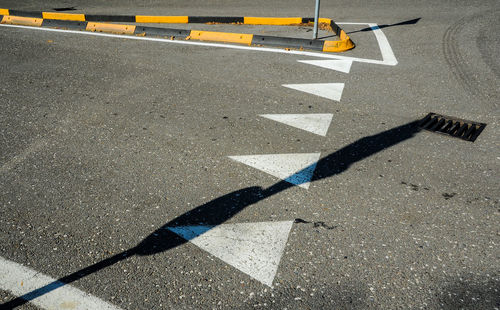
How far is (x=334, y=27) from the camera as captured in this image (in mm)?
9492

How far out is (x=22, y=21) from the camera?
10594mm

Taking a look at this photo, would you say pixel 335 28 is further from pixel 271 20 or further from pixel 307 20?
pixel 271 20

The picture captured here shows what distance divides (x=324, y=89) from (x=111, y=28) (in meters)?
5.95

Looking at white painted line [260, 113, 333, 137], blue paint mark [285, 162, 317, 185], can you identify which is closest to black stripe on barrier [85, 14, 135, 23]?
white painted line [260, 113, 333, 137]

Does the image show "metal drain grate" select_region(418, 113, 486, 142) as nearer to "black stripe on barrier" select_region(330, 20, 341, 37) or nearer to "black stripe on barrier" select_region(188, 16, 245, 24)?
"black stripe on barrier" select_region(330, 20, 341, 37)

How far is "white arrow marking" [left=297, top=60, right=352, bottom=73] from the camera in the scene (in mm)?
7080

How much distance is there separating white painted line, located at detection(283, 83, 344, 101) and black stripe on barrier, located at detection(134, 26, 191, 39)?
379 centimetres

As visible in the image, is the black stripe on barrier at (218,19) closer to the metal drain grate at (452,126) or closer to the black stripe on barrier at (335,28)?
the black stripe on barrier at (335,28)

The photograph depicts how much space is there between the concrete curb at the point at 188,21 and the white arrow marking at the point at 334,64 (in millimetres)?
746

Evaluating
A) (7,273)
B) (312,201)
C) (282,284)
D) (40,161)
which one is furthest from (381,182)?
(40,161)

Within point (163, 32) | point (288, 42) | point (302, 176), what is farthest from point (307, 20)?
point (302, 176)

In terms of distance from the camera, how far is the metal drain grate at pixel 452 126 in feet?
15.9

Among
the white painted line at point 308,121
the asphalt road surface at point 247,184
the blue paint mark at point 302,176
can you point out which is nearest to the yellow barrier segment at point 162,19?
the asphalt road surface at point 247,184

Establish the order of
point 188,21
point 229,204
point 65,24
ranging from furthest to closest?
point 188,21, point 65,24, point 229,204
